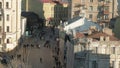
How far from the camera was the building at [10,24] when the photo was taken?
198 feet

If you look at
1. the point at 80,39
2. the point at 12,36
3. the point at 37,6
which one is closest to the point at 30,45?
the point at 12,36

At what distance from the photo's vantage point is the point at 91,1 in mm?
69438

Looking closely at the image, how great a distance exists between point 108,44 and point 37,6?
52.4 meters

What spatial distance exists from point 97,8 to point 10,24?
12.7 meters

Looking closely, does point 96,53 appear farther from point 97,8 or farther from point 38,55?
point 97,8

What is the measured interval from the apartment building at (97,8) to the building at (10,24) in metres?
8.79

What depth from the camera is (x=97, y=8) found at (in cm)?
7000

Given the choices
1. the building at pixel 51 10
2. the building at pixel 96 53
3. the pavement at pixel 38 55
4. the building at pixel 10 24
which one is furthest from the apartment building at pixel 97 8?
the building at pixel 96 53

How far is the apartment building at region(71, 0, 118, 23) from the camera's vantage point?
69.1 meters

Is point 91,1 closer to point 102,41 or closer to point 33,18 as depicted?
point 33,18

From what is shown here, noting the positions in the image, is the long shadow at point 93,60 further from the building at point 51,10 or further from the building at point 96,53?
the building at point 51,10

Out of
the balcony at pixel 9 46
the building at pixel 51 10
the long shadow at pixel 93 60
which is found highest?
the building at pixel 51 10

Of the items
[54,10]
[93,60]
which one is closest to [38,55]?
[93,60]

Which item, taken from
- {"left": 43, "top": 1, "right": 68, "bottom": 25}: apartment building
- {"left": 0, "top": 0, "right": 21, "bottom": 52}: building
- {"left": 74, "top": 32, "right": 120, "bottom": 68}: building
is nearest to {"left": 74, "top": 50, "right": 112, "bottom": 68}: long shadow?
{"left": 74, "top": 32, "right": 120, "bottom": 68}: building
